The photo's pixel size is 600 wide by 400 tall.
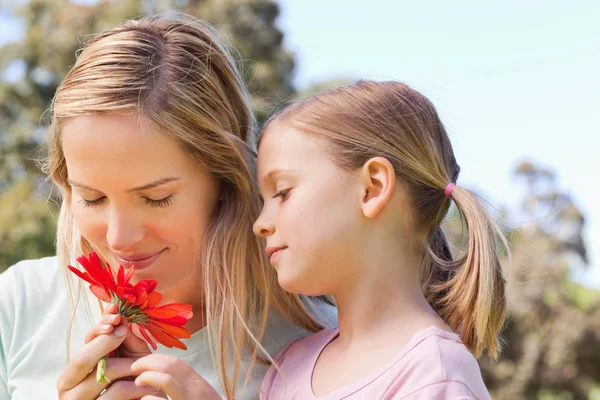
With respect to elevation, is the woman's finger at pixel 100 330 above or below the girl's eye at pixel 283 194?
below

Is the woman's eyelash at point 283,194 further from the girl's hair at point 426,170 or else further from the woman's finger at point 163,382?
the woman's finger at point 163,382

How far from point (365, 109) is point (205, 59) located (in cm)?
68

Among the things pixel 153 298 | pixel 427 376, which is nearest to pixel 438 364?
pixel 427 376

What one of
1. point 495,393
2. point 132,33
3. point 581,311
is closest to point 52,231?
point 495,393

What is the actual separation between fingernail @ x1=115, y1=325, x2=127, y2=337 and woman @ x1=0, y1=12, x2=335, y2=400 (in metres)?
0.01

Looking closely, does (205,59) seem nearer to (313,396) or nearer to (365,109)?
(365,109)

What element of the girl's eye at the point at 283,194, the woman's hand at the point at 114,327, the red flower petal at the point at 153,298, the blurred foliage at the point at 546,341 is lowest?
the blurred foliage at the point at 546,341

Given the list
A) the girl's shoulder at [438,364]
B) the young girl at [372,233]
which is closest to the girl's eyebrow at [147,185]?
the young girl at [372,233]

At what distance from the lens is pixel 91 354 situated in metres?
2.20

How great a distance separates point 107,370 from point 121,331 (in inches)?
4.5

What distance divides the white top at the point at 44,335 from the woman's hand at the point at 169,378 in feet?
1.47

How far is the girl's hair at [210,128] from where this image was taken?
263 cm

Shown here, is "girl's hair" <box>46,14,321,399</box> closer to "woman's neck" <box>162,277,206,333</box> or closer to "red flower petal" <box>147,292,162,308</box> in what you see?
"woman's neck" <box>162,277,206,333</box>

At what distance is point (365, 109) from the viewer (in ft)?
8.07
